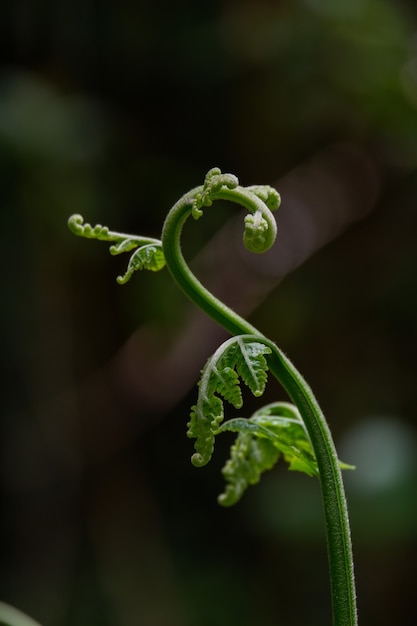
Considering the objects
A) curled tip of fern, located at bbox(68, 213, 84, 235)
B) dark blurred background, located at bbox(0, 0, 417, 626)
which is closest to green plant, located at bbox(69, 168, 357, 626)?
curled tip of fern, located at bbox(68, 213, 84, 235)

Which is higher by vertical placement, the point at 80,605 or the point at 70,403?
the point at 70,403

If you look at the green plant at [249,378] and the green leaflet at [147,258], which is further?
the green leaflet at [147,258]

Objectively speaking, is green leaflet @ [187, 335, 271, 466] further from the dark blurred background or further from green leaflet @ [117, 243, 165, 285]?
the dark blurred background

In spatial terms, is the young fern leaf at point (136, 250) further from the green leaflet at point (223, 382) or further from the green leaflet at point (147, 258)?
the green leaflet at point (223, 382)

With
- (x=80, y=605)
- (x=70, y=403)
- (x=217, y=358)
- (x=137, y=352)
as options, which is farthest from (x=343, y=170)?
(x=217, y=358)

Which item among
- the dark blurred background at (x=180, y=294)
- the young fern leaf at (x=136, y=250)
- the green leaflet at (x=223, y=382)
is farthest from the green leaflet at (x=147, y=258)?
the dark blurred background at (x=180, y=294)

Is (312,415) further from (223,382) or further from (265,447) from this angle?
(265,447)

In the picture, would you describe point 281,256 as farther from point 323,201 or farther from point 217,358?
point 217,358
